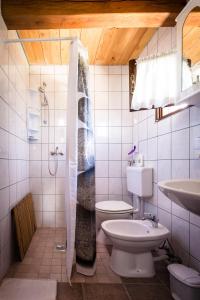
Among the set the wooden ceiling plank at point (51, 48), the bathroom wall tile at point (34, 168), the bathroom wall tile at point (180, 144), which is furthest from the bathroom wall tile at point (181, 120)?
the bathroom wall tile at point (34, 168)

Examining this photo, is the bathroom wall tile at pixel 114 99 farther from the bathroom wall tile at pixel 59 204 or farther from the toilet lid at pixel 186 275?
the toilet lid at pixel 186 275

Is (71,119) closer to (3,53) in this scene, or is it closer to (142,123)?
(3,53)

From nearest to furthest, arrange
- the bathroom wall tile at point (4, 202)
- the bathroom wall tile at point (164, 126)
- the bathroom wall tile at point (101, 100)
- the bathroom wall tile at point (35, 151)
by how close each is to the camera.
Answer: the bathroom wall tile at point (4, 202), the bathroom wall tile at point (164, 126), the bathroom wall tile at point (35, 151), the bathroom wall tile at point (101, 100)

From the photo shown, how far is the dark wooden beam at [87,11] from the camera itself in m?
1.68

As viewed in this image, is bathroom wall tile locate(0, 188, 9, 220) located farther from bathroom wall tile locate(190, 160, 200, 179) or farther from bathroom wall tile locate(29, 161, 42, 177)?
bathroom wall tile locate(190, 160, 200, 179)

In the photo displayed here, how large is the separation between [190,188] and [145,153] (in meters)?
1.35

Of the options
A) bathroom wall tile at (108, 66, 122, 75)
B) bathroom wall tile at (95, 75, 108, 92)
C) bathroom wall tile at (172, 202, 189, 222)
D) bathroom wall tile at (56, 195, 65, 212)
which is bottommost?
bathroom wall tile at (56, 195, 65, 212)

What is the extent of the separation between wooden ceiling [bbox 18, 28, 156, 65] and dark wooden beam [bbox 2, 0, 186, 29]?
0.59 meters

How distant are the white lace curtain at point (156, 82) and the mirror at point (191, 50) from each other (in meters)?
0.29

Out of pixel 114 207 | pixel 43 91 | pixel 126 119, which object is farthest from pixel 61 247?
pixel 43 91

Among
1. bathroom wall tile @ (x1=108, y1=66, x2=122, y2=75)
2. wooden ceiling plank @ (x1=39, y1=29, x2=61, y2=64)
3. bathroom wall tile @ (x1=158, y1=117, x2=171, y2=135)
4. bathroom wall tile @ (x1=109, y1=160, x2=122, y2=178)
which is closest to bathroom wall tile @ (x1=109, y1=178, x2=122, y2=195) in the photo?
bathroom wall tile @ (x1=109, y1=160, x2=122, y2=178)

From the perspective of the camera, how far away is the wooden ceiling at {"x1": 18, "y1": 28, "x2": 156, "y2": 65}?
2.36 m

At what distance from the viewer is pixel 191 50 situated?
4.86 feet

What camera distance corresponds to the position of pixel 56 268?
1.99 metres
